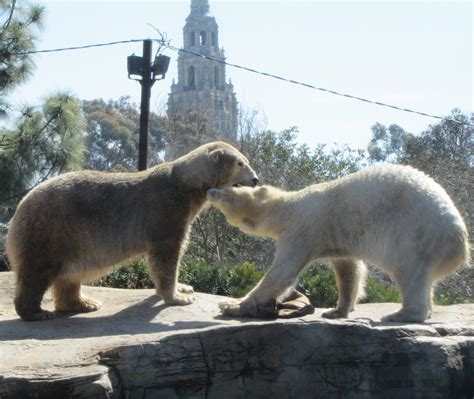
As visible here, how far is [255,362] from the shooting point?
221 inches

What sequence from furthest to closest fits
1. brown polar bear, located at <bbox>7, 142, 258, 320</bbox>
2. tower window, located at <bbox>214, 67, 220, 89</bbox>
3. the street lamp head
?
tower window, located at <bbox>214, 67, 220, 89</bbox> → the street lamp head → brown polar bear, located at <bbox>7, 142, 258, 320</bbox>

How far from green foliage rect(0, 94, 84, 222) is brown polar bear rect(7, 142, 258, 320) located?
715cm

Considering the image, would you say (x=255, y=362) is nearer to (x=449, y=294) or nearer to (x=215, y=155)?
(x=215, y=155)

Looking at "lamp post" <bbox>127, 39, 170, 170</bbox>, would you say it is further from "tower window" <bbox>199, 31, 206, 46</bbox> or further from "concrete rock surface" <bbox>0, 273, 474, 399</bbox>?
"tower window" <bbox>199, 31, 206, 46</bbox>

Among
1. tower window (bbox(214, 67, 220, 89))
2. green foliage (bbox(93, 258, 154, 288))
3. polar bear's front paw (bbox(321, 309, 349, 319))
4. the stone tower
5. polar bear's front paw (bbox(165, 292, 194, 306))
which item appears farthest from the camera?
tower window (bbox(214, 67, 220, 89))

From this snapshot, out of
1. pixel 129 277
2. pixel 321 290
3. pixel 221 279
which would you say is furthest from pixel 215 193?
pixel 129 277

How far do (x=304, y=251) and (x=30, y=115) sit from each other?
9.33m

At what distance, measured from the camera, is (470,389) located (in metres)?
5.97

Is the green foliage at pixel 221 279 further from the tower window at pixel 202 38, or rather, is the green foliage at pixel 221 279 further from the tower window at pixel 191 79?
the tower window at pixel 202 38

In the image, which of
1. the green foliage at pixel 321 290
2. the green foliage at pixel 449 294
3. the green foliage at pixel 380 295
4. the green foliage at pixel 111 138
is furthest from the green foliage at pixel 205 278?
the green foliage at pixel 111 138

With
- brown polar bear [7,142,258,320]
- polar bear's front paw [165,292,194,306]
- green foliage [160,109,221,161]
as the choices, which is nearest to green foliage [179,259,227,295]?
brown polar bear [7,142,258,320]

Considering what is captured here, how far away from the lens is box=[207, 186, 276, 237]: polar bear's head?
7.52 meters

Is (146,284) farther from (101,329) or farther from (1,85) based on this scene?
(1,85)

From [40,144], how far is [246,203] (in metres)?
8.18
